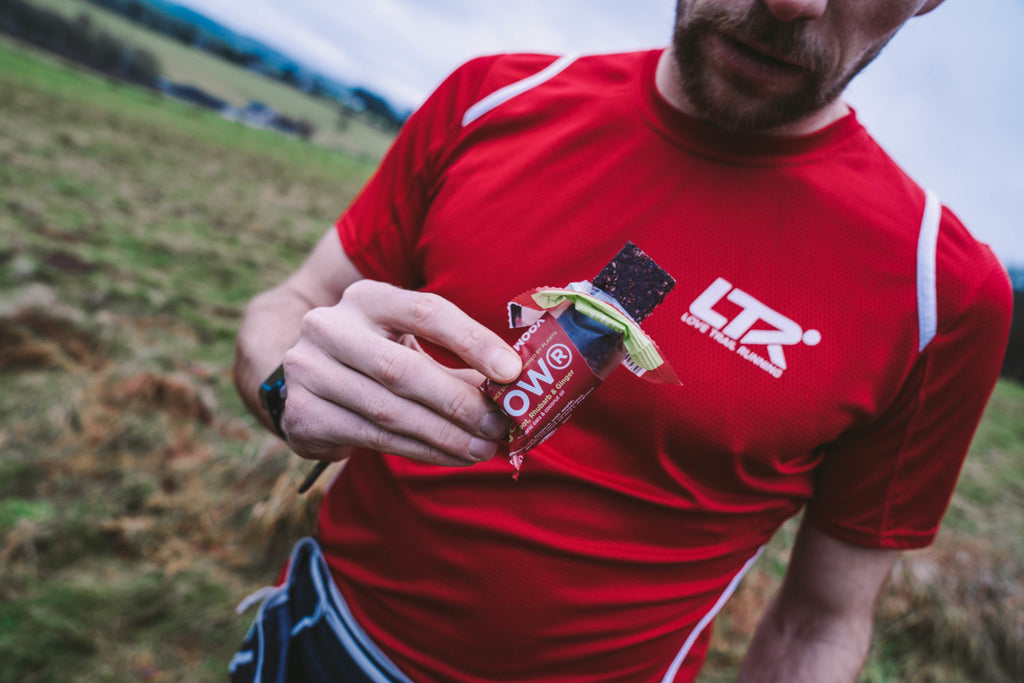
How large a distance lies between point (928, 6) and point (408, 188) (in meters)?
1.42

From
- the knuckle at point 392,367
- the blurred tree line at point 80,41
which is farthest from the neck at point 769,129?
the blurred tree line at point 80,41

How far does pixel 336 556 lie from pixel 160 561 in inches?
100

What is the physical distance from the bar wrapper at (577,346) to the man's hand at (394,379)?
4 cm

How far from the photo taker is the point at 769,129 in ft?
4.53

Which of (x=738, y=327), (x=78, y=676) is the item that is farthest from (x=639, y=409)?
(x=78, y=676)

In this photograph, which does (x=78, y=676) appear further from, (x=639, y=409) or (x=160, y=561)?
(x=639, y=409)

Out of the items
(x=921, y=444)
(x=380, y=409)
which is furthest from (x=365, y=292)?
(x=921, y=444)

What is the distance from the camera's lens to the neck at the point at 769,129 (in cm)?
140

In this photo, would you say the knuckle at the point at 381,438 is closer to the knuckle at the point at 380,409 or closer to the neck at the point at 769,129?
the knuckle at the point at 380,409

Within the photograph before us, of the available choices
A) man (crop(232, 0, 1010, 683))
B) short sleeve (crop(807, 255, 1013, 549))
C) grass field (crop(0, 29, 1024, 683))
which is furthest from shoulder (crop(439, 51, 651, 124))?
grass field (crop(0, 29, 1024, 683))

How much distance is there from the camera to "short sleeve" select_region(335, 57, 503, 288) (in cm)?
164

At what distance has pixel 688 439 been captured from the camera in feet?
4.19

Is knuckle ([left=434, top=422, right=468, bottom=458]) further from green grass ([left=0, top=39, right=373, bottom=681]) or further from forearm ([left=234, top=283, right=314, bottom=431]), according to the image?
green grass ([left=0, top=39, right=373, bottom=681])

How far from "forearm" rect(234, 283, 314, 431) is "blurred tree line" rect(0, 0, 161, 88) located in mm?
50617
